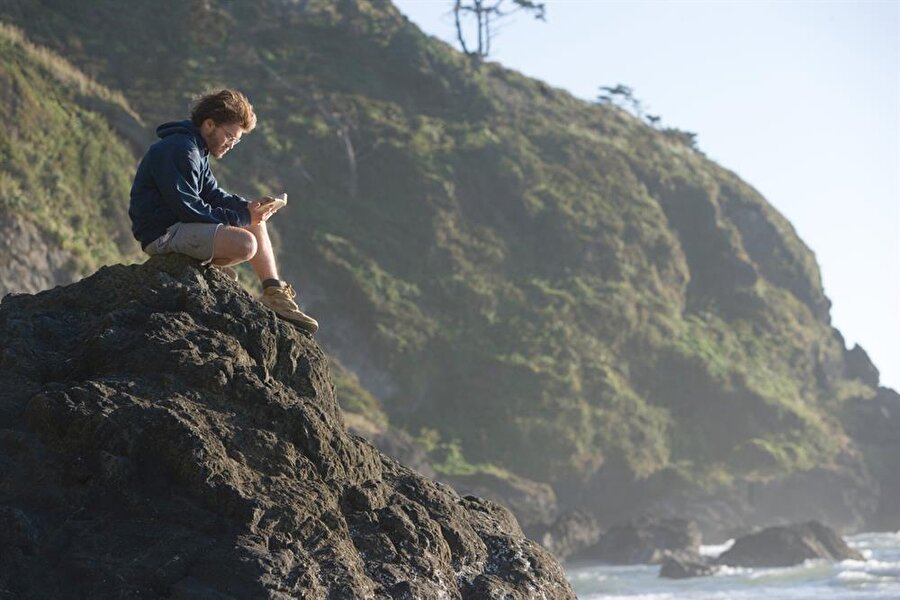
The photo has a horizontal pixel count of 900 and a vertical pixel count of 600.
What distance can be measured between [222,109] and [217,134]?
136 mm

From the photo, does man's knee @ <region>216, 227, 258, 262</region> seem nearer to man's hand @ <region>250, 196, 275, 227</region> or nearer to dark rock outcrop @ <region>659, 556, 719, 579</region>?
man's hand @ <region>250, 196, 275, 227</region>

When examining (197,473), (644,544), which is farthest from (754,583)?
(197,473)

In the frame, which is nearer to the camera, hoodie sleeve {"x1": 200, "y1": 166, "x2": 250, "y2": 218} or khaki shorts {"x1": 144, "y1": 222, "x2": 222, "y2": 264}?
khaki shorts {"x1": 144, "y1": 222, "x2": 222, "y2": 264}

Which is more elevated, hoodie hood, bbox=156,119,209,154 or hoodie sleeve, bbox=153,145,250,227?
hoodie hood, bbox=156,119,209,154

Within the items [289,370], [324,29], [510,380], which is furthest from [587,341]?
[289,370]

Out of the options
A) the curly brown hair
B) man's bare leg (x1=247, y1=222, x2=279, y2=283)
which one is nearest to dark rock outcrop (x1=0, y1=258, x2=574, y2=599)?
man's bare leg (x1=247, y1=222, x2=279, y2=283)

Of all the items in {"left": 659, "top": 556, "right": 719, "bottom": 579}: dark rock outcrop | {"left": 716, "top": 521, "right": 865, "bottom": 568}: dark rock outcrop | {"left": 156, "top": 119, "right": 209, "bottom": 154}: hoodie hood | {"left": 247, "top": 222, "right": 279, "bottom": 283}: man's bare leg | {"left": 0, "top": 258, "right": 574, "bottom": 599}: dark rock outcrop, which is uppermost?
{"left": 156, "top": 119, "right": 209, "bottom": 154}: hoodie hood

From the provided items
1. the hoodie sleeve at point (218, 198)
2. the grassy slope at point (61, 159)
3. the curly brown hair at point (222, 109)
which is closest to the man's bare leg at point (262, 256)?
the hoodie sleeve at point (218, 198)

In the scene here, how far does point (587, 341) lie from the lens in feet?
151

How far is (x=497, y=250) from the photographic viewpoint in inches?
1881

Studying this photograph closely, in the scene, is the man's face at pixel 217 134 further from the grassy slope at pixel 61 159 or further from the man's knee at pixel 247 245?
the grassy slope at pixel 61 159

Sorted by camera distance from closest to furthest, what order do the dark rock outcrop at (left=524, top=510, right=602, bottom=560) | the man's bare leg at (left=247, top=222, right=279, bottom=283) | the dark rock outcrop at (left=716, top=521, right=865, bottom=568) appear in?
the man's bare leg at (left=247, top=222, right=279, bottom=283)
the dark rock outcrop at (left=524, top=510, right=602, bottom=560)
the dark rock outcrop at (left=716, top=521, right=865, bottom=568)

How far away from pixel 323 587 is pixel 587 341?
4133 centimetres

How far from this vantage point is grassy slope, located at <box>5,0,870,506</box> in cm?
4178
